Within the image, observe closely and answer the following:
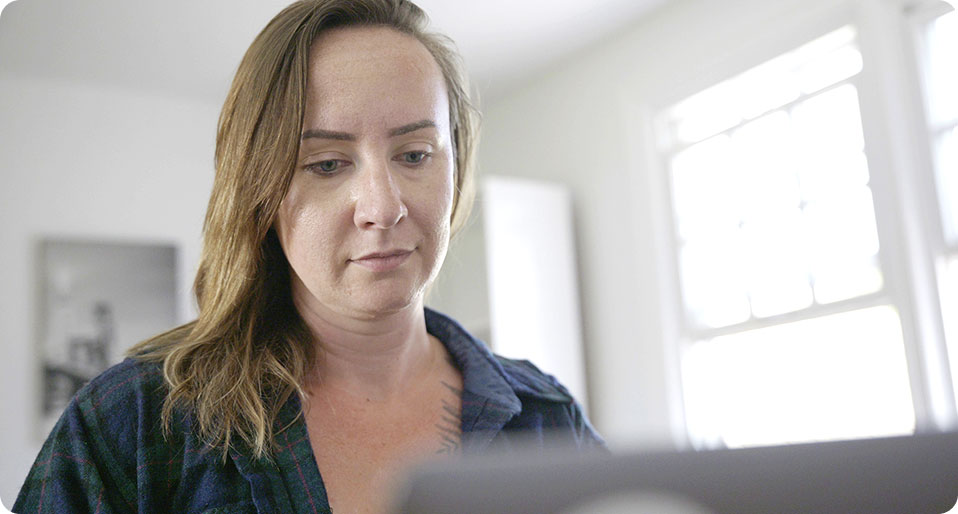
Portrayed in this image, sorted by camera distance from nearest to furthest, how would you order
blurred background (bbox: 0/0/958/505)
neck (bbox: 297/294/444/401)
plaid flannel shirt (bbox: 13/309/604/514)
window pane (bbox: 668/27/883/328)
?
plaid flannel shirt (bbox: 13/309/604/514)
neck (bbox: 297/294/444/401)
blurred background (bbox: 0/0/958/505)
window pane (bbox: 668/27/883/328)

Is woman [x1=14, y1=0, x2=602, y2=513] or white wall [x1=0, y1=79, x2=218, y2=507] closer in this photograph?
woman [x1=14, y1=0, x2=602, y2=513]

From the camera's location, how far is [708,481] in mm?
434

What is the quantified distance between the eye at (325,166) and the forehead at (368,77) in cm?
5

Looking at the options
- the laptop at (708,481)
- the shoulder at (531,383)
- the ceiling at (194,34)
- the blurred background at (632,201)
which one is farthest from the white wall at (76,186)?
the laptop at (708,481)

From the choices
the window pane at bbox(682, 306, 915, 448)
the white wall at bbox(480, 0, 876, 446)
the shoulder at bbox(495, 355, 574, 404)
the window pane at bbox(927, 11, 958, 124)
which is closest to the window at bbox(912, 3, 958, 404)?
the window pane at bbox(927, 11, 958, 124)

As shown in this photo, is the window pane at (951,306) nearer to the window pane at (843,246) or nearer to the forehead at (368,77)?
the window pane at (843,246)

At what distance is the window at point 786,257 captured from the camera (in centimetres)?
315

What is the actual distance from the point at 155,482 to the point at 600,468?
71cm

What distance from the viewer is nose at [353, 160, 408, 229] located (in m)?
1.04

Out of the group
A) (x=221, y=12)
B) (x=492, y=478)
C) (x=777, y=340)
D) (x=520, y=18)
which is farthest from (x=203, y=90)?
(x=492, y=478)

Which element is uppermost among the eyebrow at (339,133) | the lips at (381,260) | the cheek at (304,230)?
the eyebrow at (339,133)

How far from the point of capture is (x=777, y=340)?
11.4 feet

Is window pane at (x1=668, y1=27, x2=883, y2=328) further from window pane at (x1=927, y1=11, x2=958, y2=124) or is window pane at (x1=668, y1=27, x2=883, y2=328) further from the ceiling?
the ceiling

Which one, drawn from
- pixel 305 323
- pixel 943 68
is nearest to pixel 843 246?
pixel 943 68
